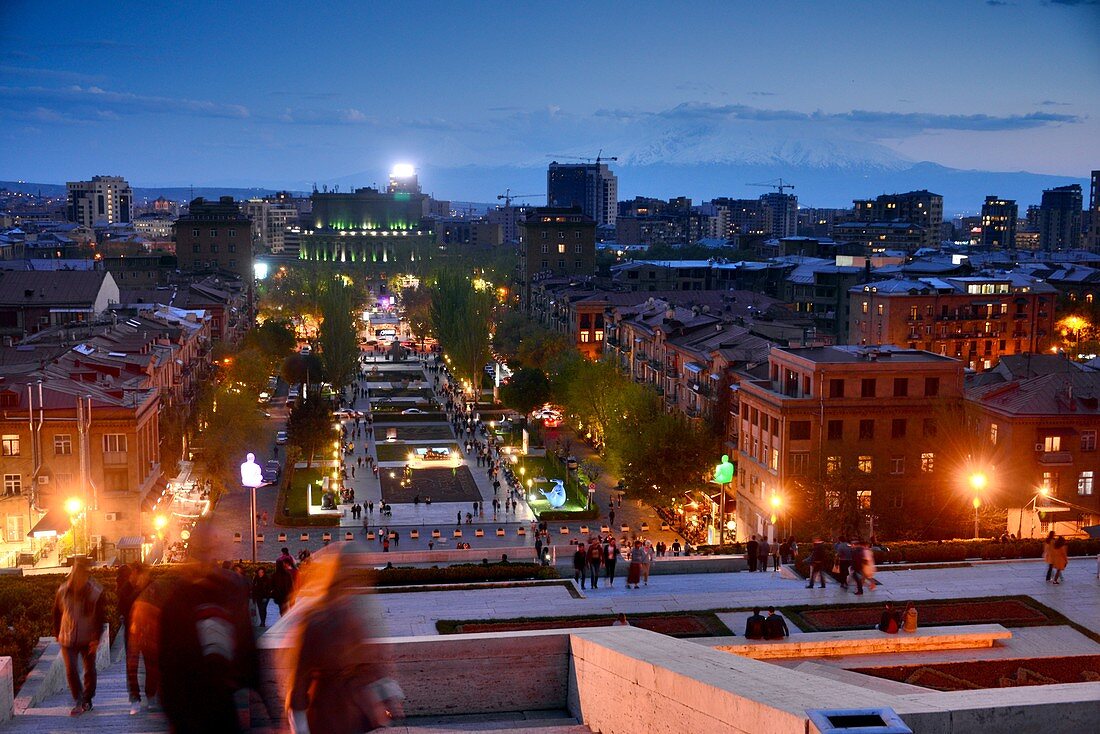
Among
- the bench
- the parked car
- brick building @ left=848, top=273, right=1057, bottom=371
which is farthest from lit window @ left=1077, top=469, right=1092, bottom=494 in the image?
the parked car

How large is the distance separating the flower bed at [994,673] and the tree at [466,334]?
48984 millimetres

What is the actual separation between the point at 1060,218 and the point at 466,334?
138 meters

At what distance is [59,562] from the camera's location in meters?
28.0

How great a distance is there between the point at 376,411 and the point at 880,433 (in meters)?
32.3

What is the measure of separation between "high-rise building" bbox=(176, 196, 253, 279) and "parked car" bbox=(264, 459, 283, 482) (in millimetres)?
61577

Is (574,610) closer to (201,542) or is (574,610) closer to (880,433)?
(201,542)

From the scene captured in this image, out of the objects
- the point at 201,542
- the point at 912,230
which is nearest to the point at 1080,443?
the point at 201,542

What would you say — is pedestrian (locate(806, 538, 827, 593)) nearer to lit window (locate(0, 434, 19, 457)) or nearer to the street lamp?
the street lamp

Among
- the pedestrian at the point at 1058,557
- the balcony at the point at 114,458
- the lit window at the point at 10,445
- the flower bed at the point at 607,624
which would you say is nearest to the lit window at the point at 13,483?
the lit window at the point at 10,445

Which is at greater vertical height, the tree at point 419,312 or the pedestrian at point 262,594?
the pedestrian at point 262,594

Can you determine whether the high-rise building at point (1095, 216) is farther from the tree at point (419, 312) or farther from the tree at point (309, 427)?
the tree at point (309, 427)

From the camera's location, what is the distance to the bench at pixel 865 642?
14.8m

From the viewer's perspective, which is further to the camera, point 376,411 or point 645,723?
point 376,411

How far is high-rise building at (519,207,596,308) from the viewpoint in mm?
106875
